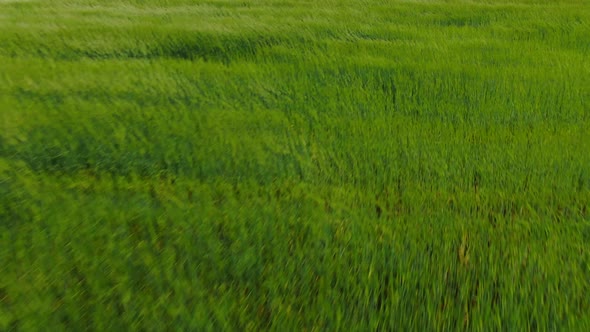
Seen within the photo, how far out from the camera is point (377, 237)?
59.8 inches

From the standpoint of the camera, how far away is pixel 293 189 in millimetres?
1765

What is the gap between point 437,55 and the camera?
11.6 ft

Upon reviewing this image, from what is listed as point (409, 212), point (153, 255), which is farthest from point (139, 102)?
point (409, 212)

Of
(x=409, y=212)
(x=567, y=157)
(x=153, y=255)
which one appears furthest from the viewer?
(x=567, y=157)

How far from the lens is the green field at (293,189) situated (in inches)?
50.2

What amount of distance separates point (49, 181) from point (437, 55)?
2707 millimetres

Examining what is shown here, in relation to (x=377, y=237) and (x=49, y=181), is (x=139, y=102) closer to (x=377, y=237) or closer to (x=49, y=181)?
(x=49, y=181)

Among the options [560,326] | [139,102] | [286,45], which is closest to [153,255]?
[560,326]

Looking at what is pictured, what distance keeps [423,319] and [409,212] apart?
479mm

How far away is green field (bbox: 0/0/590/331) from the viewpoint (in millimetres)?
1274

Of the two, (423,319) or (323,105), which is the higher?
(323,105)

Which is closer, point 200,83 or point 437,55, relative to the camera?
point 200,83

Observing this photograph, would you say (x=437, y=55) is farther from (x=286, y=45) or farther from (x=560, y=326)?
(x=560, y=326)

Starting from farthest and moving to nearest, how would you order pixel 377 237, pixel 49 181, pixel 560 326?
pixel 49 181 < pixel 377 237 < pixel 560 326
